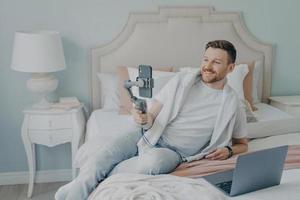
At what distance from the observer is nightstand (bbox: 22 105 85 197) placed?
2.95 meters

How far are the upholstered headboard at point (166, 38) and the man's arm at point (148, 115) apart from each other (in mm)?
1134

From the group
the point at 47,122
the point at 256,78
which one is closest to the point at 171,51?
the point at 256,78

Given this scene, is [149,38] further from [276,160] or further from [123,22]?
[276,160]

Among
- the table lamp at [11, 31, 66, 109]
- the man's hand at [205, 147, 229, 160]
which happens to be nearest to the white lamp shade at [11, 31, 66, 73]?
the table lamp at [11, 31, 66, 109]

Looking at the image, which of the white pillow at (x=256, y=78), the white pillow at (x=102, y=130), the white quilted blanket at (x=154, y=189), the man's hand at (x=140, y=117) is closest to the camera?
the white quilted blanket at (x=154, y=189)

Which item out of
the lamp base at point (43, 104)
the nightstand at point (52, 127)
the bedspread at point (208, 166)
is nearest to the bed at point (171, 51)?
the nightstand at point (52, 127)

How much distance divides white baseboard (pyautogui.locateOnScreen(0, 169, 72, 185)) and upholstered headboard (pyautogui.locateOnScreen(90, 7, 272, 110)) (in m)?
0.57

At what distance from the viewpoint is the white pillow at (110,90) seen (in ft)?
10.3

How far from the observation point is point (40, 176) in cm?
334

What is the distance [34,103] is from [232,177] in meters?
1.86

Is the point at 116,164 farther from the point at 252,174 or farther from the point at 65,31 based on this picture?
the point at 65,31

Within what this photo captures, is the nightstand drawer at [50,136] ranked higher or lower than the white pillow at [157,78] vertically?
lower

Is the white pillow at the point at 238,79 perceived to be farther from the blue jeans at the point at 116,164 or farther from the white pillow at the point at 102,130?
the blue jeans at the point at 116,164

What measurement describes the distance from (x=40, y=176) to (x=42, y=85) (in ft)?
2.59
